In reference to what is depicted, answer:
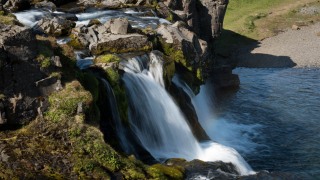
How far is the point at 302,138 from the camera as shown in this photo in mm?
35938

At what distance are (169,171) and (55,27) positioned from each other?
57.9ft

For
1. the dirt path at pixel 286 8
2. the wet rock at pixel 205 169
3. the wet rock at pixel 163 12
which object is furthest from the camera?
the dirt path at pixel 286 8

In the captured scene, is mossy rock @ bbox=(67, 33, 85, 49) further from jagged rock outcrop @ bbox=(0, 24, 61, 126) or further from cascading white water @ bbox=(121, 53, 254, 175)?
jagged rock outcrop @ bbox=(0, 24, 61, 126)

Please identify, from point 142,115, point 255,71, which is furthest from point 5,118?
point 255,71

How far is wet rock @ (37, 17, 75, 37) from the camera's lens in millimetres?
32688

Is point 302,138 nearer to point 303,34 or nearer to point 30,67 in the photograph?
point 30,67

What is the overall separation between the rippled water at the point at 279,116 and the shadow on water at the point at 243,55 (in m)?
3.05

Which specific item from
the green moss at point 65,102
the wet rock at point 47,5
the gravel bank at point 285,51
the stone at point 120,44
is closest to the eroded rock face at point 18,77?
the green moss at point 65,102

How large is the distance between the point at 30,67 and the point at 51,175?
19.4 feet

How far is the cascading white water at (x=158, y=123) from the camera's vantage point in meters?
26.8

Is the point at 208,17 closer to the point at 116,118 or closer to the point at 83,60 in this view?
the point at 83,60

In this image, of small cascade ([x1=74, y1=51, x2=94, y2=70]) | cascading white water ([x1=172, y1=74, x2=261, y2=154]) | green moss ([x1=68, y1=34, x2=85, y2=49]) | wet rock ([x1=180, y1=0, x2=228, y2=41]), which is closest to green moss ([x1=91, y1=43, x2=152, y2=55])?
small cascade ([x1=74, y1=51, x2=94, y2=70])

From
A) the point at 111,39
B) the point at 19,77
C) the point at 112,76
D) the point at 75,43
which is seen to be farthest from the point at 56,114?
the point at 75,43

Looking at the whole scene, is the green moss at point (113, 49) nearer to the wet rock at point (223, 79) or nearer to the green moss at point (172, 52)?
the green moss at point (172, 52)
